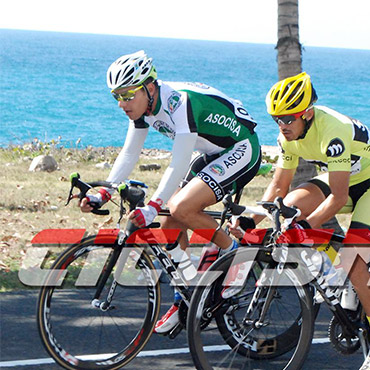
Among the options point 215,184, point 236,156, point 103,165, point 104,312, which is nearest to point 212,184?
point 215,184

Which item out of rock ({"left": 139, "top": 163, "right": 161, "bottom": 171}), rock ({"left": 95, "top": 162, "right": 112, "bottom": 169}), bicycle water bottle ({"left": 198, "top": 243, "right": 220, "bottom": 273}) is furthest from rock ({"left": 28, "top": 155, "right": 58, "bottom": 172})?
bicycle water bottle ({"left": 198, "top": 243, "right": 220, "bottom": 273})

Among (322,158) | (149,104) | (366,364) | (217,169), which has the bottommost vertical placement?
(366,364)

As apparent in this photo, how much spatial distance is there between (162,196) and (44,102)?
69.7m

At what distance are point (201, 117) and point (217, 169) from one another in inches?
17.3

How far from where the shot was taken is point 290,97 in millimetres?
5676

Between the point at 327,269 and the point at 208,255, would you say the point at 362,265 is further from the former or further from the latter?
the point at 208,255

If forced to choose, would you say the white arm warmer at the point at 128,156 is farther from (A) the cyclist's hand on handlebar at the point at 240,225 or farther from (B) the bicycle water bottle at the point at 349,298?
(B) the bicycle water bottle at the point at 349,298

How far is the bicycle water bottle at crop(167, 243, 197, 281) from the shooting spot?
5.98m

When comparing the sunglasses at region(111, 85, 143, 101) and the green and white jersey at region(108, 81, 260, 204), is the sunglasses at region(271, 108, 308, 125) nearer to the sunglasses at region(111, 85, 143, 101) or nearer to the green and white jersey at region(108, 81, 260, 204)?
the green and white jersey at region(108, 81, 260, 204)

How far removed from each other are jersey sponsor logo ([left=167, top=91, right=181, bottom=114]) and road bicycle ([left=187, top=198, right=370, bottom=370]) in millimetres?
921

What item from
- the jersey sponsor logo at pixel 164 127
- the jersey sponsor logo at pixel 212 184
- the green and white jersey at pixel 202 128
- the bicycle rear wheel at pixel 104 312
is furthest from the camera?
the jersey sponsor logo at pixel 164 127

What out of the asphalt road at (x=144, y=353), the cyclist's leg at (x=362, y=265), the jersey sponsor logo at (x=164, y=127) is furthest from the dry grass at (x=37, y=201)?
the cyclist's leg at (x=362, y=265)

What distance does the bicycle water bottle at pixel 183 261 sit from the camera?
598cm

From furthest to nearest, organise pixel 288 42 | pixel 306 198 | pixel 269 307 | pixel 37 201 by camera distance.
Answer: pixel 37 201 < pixel 288 42 < pixel 306 198 < pixel 269 307
